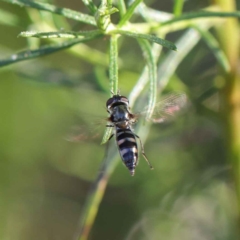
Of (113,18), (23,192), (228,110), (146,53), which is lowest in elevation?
(146,53)

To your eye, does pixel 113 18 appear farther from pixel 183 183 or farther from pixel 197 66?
pixel 183 183

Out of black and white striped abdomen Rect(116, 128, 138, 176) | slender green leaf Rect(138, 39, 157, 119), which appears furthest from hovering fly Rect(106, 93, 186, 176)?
slender green leaf Rect(138, 39, 157, 119)

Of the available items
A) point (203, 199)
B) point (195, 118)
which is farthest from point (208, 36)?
point (203, 199)

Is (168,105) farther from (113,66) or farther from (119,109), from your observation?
(113,66)

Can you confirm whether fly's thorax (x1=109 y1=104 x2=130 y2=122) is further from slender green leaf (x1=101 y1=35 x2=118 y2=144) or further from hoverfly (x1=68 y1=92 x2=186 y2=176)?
slender green leaf (x1=101 y1=35 x2=118 y2=144)

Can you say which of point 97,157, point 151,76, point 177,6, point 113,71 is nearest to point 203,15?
point 177,6

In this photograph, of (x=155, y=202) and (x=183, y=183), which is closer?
(x=183, y=183)

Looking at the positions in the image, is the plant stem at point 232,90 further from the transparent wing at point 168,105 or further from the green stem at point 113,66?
the green stem at point 113,66
